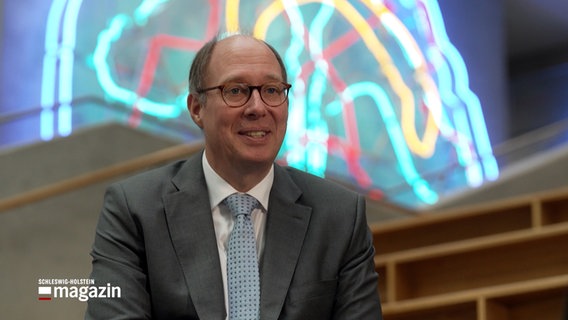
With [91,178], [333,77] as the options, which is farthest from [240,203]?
[333,77]

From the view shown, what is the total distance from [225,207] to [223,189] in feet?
0.11

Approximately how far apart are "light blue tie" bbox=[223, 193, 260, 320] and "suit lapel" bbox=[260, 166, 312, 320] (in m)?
0.02

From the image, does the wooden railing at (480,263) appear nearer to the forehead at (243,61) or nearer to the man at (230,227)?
the man at (230,227)

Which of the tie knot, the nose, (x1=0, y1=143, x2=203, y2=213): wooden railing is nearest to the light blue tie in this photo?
the tie knot

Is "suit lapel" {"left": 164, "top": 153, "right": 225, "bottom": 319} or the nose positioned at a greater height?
the nose

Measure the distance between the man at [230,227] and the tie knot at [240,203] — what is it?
1 cm

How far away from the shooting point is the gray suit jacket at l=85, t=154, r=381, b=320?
1780 millimetres

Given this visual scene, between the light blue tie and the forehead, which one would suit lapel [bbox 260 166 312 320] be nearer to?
the light blue tie

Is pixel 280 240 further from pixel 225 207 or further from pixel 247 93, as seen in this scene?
pixel 247 93

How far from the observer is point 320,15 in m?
5.71

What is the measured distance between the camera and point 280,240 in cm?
185

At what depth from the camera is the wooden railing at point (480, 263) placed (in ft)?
9.74

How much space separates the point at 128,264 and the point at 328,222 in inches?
14.0

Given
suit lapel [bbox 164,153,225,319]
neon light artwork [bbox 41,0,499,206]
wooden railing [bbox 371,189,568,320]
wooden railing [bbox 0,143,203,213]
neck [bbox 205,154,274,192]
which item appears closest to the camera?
suit lapel [bbox 164,153,225,319]
